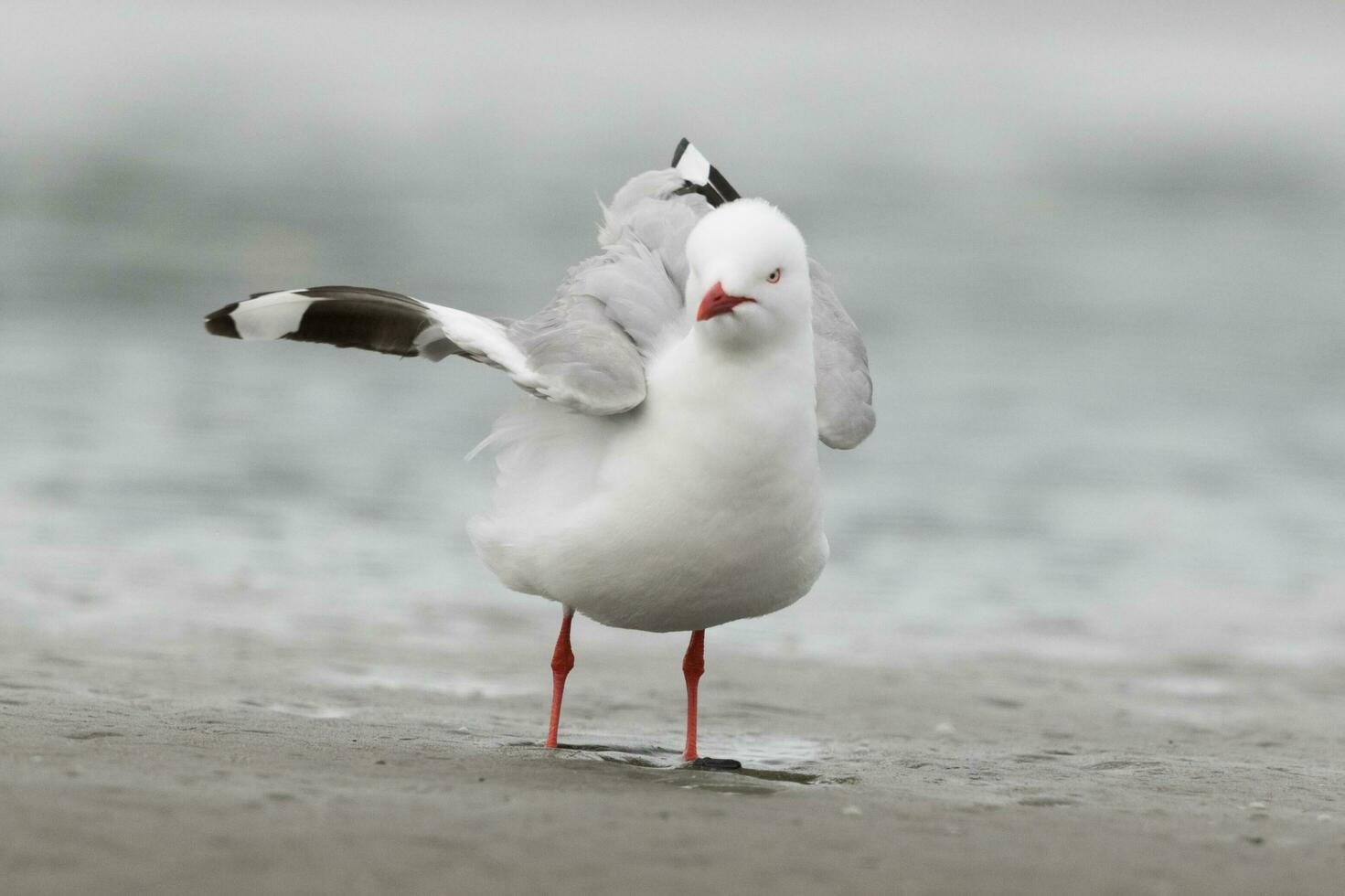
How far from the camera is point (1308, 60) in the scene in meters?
64.8

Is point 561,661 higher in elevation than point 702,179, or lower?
lower

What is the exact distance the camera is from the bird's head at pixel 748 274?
18.1 feet

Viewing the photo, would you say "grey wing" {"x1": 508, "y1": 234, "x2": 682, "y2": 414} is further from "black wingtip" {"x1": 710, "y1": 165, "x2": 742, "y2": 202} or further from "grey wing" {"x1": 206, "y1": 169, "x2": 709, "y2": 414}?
"black wingtip" {"x1": 710, "y1": 165, "x2": 742, "y2": 202}

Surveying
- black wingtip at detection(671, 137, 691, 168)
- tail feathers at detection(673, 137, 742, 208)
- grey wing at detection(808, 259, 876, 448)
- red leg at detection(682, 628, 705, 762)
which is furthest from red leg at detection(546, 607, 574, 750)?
black wingtip at detection(671, 137, 691, 168)

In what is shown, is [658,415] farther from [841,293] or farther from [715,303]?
[841,293]

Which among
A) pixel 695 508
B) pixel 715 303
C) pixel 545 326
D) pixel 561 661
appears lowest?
pixel 561 661

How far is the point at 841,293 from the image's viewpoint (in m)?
20.4

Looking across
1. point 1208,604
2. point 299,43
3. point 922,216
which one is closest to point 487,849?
point 1208,604

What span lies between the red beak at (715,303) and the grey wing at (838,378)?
0.87 meters

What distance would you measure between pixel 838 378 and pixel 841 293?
1402cm

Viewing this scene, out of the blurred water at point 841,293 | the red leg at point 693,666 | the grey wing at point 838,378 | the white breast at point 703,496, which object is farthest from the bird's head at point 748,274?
the blurred water at point 841,293

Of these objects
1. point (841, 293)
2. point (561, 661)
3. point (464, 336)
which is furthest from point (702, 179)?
point (841, 293)

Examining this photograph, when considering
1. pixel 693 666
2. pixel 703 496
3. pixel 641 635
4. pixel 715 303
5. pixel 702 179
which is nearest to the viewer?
pixel 715 303

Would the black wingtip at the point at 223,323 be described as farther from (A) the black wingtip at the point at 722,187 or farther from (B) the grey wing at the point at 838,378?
(A) the black wingtip at the point at 722,187
